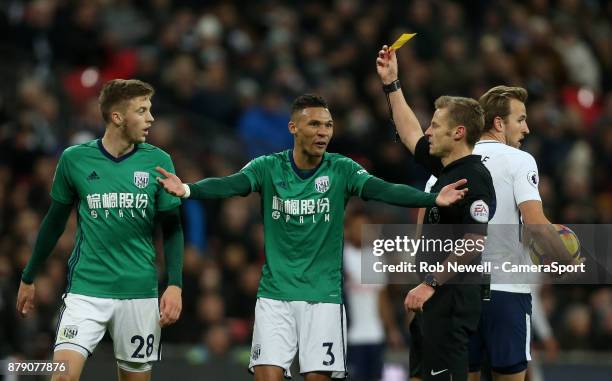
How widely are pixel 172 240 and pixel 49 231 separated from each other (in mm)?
805

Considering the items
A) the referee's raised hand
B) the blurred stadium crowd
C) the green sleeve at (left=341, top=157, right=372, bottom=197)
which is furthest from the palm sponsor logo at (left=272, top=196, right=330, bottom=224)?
the blurred stadium crowd

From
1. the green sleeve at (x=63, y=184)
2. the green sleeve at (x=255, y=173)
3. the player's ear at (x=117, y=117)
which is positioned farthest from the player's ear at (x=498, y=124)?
the green sleeve at (x=63, y=184)

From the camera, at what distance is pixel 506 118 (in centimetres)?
826

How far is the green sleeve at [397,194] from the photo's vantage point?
750cm

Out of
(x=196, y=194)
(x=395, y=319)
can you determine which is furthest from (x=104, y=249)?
(x=395, y=319)

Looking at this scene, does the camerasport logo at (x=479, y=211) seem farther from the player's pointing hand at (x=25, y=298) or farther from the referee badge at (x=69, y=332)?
the player's pointing hand at (x=25, y=298)

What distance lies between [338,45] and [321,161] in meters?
9.81

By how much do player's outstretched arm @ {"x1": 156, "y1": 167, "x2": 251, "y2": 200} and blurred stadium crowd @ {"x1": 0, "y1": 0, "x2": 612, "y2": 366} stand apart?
13.0ft

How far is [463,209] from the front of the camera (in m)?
7.46

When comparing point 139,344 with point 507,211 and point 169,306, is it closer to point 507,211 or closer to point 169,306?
point 169,306

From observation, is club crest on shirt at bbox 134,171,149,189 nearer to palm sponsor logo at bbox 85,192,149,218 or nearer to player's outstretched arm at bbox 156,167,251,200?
palm sponsor logo at bbox 85,192,149,218

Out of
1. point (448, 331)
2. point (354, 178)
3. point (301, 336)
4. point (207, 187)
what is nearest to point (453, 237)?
point (448, 331)

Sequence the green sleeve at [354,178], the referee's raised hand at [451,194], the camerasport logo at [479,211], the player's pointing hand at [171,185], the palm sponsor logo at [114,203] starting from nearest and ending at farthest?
1. the referee's raised hand at [451,194]
2. the camerasport logo at [479,211]
3. the player's pointing hand at [171,185]
4. the palm sponsor logo at [114,203]
5. the green sleeve at [354,178]

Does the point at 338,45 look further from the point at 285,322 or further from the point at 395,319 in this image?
the point at 285,322
